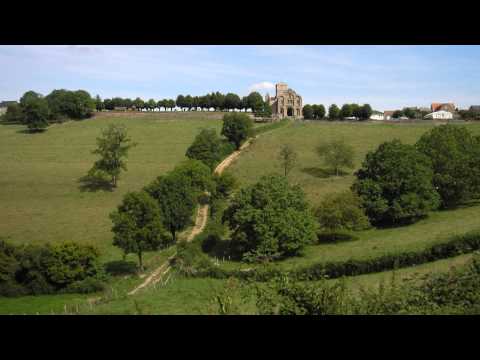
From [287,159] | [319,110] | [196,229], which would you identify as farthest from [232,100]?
[196,229]

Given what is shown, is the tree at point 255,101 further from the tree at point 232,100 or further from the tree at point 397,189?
the tree at point 397,189

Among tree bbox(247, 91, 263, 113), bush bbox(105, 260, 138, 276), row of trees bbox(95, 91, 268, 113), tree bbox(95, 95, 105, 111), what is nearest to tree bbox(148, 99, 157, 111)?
row of trees bbox(95, 91, 268, 113)

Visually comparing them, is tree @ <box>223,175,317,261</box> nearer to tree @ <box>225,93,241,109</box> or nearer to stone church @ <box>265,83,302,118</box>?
stone church @ <box>265,83,302,118</box>

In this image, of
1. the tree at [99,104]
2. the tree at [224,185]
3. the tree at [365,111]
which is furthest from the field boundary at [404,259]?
the tree at [99,104]

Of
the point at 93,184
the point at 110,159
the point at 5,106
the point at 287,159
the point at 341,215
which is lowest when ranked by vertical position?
the point at 93,184

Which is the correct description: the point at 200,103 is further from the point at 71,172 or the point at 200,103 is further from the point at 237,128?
the point at 71,172
